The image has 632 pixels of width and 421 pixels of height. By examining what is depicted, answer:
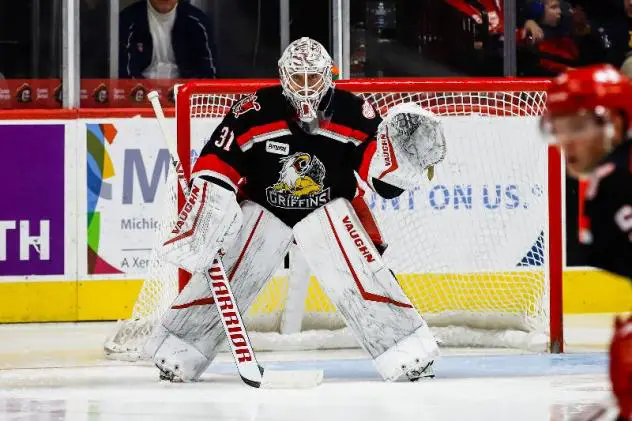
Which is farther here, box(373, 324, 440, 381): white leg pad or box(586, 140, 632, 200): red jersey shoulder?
box(373, 324, 440, 381): white leg pad

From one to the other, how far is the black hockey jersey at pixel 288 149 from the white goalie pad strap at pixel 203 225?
5 centimetres

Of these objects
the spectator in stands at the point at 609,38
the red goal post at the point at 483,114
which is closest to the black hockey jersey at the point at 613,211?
the red goal post at the point at 483,114

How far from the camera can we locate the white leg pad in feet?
17.6

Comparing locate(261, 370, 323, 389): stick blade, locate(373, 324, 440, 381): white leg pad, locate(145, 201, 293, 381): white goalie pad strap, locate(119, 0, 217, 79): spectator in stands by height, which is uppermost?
locate(119, 0, 217, 79): spectator in stands

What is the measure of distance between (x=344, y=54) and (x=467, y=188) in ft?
3.37

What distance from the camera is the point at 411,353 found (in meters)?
5.36

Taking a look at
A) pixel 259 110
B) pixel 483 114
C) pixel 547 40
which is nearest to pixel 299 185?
pixel 259 110

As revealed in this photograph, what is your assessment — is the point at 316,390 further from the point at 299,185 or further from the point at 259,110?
the point at 259,110

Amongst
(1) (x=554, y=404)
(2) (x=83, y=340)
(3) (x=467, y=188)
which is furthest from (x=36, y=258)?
(1) (x=554, y=404)

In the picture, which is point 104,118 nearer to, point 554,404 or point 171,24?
point 171,24

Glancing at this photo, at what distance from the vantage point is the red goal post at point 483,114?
6.14 metres

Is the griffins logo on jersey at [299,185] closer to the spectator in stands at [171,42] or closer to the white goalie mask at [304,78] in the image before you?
the white goalie mask at [304,78]

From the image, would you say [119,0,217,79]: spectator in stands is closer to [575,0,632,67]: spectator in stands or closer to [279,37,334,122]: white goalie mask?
[575,0,632,67]: spectator in stands

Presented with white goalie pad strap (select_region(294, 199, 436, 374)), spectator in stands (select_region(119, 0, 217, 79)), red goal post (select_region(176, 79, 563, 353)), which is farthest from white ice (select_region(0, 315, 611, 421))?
spectator in stands (select_region(119, 0, 217, 79))
